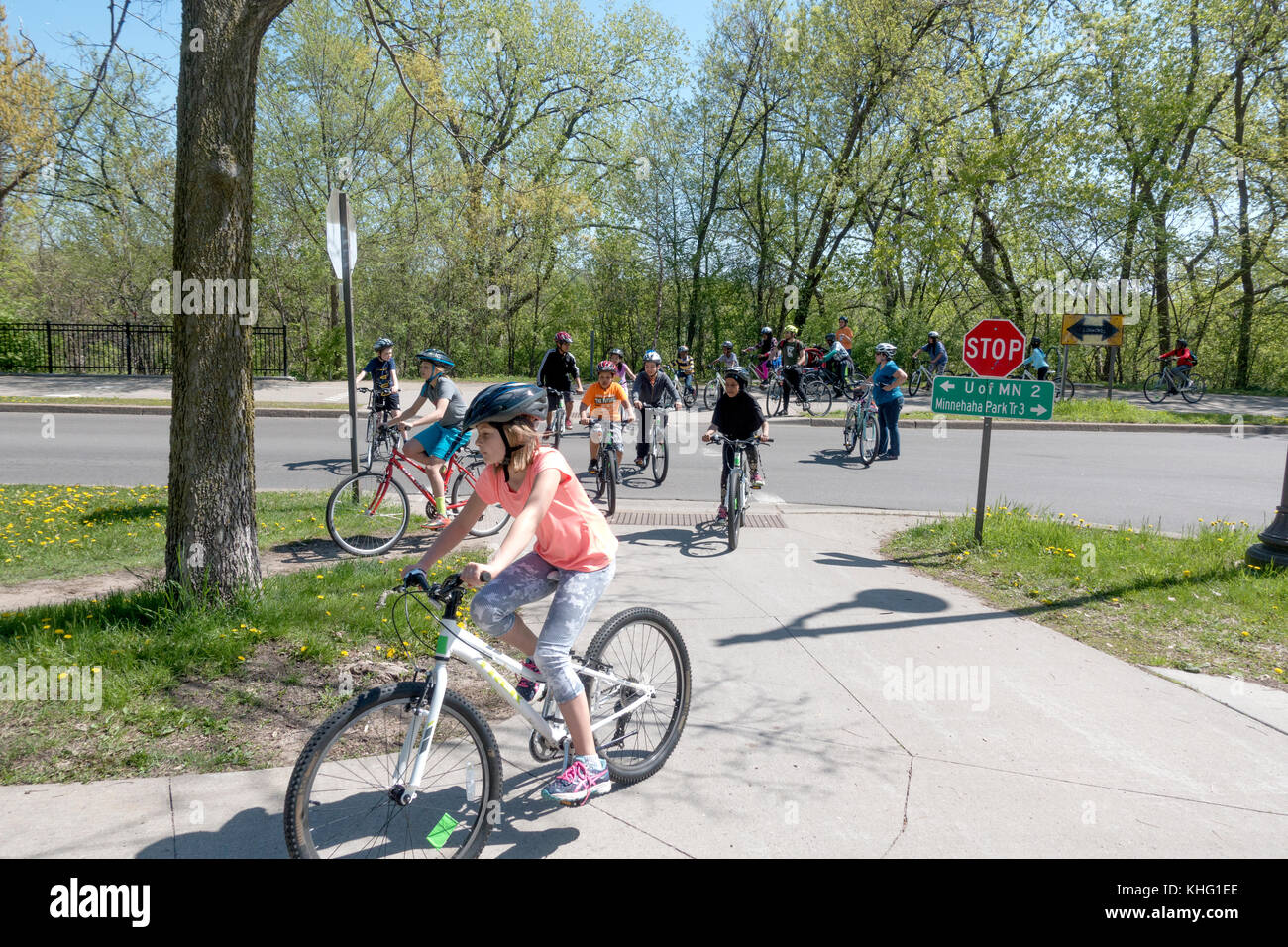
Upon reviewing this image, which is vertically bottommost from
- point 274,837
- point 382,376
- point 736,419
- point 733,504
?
point 274,837

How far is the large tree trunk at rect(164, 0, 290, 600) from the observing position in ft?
16.2

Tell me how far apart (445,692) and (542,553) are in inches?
28.9

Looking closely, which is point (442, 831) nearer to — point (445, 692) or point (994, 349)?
point (445, 692)

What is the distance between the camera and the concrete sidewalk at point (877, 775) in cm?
329

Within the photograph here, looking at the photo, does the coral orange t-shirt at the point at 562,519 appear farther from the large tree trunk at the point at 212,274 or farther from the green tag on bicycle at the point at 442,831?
the large tree trunk at the point at 212,274

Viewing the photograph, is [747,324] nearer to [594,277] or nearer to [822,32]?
[594,277]

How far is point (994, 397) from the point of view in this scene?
845 centimetres

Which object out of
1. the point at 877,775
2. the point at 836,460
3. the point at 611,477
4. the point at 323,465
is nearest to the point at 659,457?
the point at 611,477

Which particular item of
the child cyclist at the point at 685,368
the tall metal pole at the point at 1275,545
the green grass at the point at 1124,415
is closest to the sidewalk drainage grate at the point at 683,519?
the tall metal pole at the point at 1275,545

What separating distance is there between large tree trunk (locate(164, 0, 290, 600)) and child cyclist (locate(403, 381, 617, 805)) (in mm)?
2541

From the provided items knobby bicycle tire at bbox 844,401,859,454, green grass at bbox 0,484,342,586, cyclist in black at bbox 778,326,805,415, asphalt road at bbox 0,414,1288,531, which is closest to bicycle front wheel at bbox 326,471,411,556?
green grass at bbox 0,484,342,586
